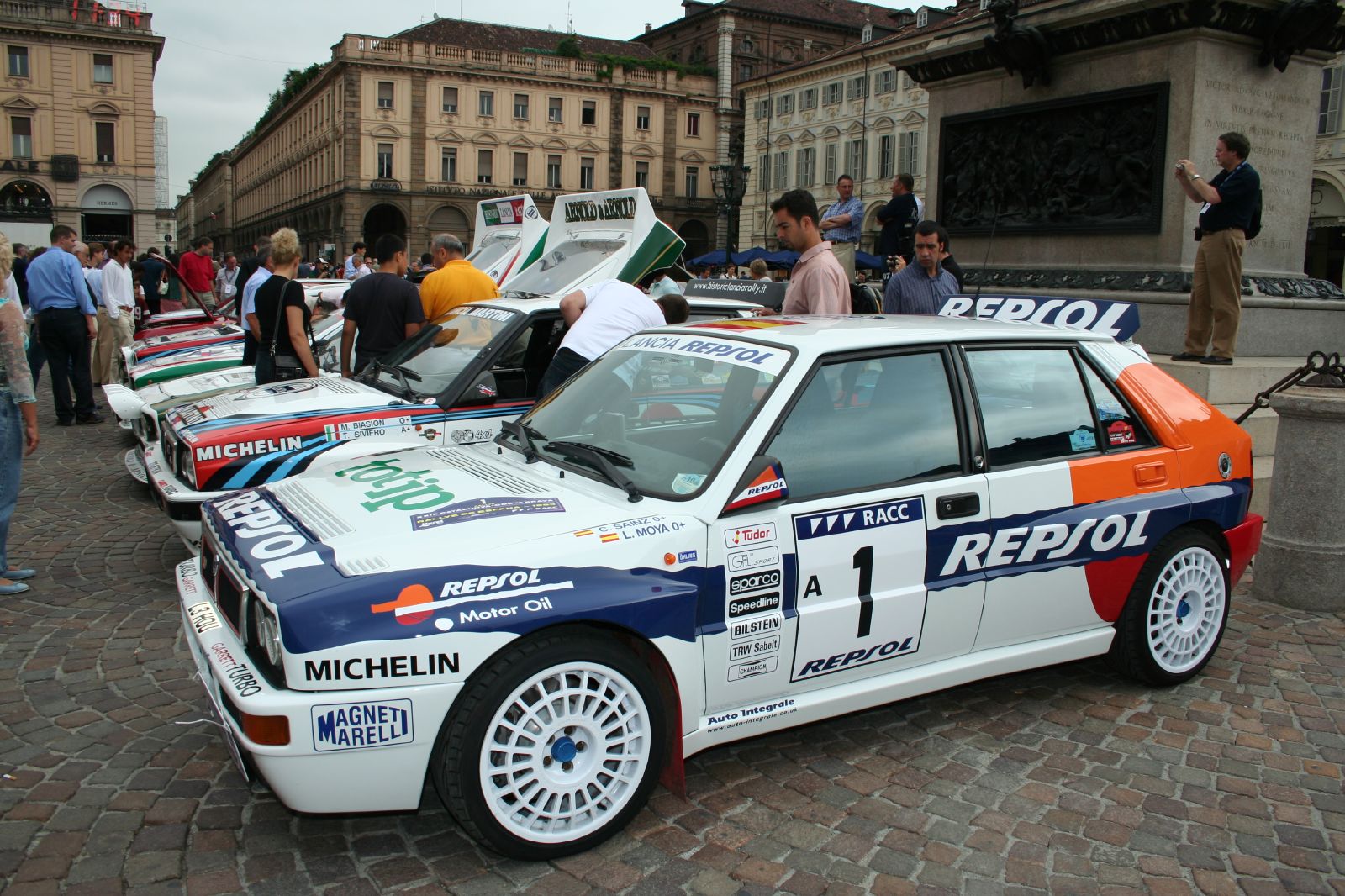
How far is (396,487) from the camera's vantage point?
380 cm

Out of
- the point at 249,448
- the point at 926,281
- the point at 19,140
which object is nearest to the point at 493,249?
the point at 926,281

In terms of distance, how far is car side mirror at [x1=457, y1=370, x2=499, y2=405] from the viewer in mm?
6125

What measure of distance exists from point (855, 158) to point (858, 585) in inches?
2344

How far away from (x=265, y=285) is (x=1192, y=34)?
7.31 metres

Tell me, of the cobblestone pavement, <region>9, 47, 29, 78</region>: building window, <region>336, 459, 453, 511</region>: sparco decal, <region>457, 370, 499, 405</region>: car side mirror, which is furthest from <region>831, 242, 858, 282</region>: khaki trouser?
<region>9, 47, 29, 78</region>: building window

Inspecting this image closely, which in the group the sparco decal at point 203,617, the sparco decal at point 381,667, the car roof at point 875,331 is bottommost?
the sparco decal at point 203,617

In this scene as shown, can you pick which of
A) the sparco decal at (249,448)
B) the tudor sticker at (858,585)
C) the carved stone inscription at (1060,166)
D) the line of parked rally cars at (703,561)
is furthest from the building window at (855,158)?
the tudor sticker at (858,585)

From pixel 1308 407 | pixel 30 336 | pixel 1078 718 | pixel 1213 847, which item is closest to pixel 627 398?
pixel 1078 718

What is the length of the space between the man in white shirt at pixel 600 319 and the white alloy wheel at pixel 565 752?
9.20ft

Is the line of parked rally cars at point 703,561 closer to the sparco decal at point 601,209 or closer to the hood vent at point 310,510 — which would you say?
the hood vent at point 310,510

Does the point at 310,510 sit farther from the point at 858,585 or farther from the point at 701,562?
the point at 858,585

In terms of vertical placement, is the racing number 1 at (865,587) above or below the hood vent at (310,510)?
below

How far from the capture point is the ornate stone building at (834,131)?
56500 mm

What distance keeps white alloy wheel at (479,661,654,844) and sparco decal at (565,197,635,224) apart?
752cm
